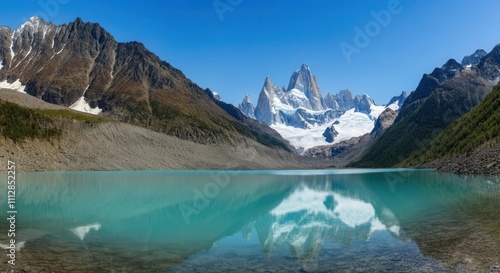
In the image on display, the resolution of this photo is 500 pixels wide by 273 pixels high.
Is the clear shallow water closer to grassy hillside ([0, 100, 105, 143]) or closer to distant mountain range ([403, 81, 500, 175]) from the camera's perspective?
distant mountain range ([403, 81, 500, 175])

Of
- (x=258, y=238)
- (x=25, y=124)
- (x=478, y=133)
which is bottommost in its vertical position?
(x=258, y=238)

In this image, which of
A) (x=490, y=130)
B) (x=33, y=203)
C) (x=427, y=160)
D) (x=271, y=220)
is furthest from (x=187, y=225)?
(x=427, y=160)

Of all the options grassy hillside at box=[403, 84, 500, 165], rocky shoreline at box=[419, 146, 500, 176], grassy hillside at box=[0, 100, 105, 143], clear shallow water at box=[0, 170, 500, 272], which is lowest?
clear shallow water at box=[0, 170, 500, 272]

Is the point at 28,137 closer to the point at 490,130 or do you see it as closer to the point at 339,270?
the point at 339,270

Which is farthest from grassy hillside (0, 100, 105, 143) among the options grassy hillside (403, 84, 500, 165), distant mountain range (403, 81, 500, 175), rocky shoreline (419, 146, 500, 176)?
grassy hillside (403, 84, 500, 165)

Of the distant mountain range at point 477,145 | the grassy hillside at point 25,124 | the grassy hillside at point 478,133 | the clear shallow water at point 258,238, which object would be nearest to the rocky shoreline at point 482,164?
the distant mountain range at point 477,145

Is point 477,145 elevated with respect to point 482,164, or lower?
elevated

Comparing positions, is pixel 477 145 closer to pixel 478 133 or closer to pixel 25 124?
pixel 478 133

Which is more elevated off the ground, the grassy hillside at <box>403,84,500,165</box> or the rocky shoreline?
the grassy hillside at <box>403,84,500,165</box>

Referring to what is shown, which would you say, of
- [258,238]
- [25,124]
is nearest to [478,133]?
[258,238]

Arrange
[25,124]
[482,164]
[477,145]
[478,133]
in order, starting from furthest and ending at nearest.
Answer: [25,124] < [478,133] < [477,145] < [482,164]

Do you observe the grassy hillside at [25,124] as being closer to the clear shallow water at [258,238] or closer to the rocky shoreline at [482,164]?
the clear shallow water at [258,238]
